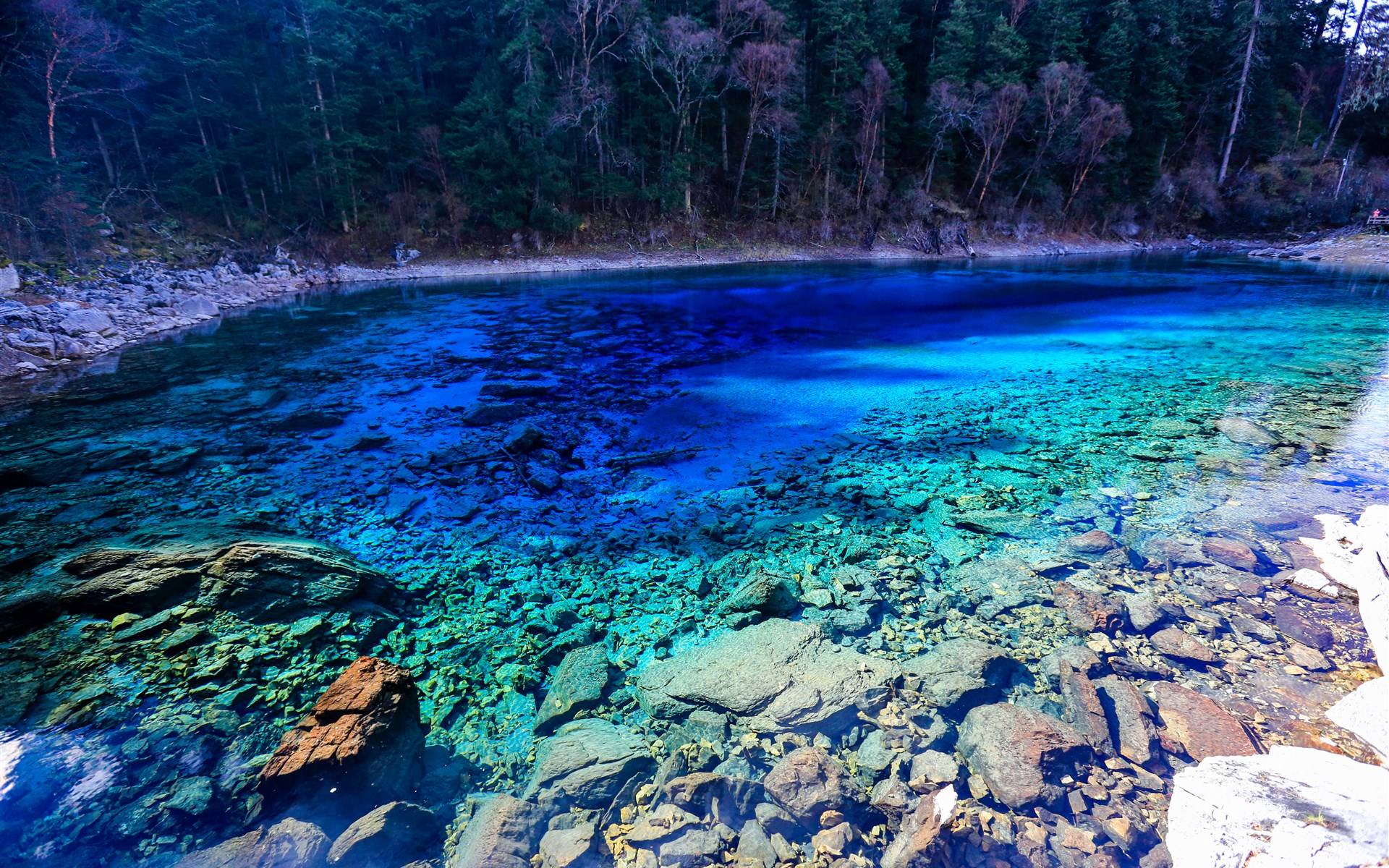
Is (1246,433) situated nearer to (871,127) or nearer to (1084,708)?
(1084,708)

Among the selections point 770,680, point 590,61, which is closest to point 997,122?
point 590,61

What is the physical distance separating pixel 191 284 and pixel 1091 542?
28.7m

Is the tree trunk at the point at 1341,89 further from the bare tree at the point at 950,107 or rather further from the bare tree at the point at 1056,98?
the bare tree at the point at 950,107

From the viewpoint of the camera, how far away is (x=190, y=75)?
1242 inches

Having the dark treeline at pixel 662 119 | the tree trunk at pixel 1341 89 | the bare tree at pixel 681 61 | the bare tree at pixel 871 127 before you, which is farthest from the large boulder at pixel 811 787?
the tree trunk at pixel 1341 89

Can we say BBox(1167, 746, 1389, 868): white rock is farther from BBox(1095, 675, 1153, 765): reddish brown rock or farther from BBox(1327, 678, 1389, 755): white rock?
BBox(1327, 678, 1389, 755): white rock

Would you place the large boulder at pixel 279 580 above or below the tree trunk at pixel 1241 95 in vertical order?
below

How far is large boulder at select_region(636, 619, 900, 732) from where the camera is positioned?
3762 mm

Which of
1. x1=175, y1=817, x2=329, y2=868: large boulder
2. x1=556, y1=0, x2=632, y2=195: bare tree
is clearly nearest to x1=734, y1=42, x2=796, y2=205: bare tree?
x1=556, y1=0, x2=632, y2=195: bare tree

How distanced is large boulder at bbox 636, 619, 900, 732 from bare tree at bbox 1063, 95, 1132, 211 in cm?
4992

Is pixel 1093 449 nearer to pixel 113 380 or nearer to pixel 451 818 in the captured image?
pixel 451 818

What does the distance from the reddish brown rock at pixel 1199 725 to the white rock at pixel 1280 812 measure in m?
0.31

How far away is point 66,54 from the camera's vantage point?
2367 centimetres

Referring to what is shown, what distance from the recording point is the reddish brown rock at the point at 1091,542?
18.0ft
